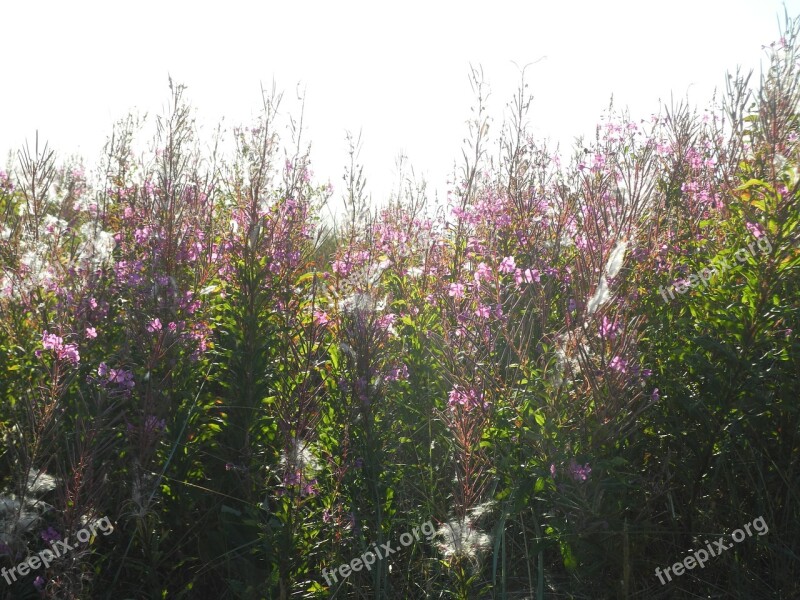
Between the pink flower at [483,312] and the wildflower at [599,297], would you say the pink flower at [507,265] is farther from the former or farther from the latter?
the wildflower at [599,297]

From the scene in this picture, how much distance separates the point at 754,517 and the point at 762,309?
1003 mm

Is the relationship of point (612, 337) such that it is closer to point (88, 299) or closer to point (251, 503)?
point (251, 503)

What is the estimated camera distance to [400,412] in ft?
12.8

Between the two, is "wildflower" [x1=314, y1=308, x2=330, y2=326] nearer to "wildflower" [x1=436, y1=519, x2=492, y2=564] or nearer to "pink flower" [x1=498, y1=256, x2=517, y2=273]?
"pink flower" [x1=498, y1=256, x2=517, y2=273]

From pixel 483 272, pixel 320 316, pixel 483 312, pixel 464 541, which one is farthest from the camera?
pixel 483 272

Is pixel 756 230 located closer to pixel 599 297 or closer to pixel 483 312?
pixel 599 297

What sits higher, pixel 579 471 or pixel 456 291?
pixel 456 291

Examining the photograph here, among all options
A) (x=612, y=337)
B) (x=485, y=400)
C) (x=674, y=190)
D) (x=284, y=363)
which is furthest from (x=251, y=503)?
(x=674, y=190)

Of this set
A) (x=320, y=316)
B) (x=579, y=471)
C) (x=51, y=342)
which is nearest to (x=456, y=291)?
(x=320, y=316)

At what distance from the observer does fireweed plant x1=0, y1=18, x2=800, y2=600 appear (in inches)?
117

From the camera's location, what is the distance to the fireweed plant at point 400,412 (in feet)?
9.77

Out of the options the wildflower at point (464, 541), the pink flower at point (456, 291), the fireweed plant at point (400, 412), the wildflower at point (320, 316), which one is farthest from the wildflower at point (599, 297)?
the wildflower at point (320, 316)

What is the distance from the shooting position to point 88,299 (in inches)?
154

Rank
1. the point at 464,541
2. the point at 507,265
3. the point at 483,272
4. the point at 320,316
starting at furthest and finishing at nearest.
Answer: the point at 483,272, the point at 507,265, the point at 320,316, the point at 464,541
